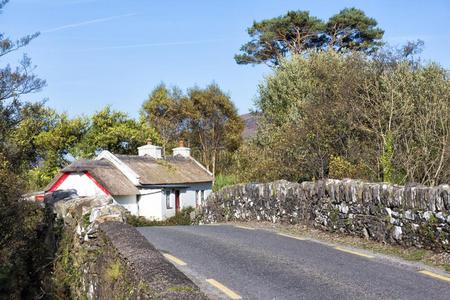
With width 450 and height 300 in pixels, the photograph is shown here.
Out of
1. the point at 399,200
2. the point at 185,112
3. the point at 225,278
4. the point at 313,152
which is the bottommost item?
the point at 225,278

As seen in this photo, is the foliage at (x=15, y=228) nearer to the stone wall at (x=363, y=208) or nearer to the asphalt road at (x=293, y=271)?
the asphalt road at (x=293, y=271)

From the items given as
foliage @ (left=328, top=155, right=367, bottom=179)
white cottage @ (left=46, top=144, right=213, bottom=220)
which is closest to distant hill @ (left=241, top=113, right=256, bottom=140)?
white cottage @ (left=46, top=144, right=213, bottom=220)

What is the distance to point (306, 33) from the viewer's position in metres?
41.6

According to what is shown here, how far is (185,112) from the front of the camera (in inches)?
2446

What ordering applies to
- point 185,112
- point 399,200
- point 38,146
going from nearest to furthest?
point 399,200, point 38,146, point 185,112

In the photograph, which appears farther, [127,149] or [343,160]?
[127,149]

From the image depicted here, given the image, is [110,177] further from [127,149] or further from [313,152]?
[313,152]

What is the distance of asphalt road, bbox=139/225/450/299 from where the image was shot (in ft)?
26.2

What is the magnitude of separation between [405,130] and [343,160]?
2595mm

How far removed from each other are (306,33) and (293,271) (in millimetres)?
34452

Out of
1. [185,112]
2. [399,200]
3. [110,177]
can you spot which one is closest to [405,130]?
[399,200]

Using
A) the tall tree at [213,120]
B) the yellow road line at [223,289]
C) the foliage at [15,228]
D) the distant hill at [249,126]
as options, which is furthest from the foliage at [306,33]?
the yellow road line at [223,289]

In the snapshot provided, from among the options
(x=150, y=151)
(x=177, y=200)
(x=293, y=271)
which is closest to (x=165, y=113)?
(x=150, y=151)

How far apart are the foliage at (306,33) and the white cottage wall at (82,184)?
15.8 meters
